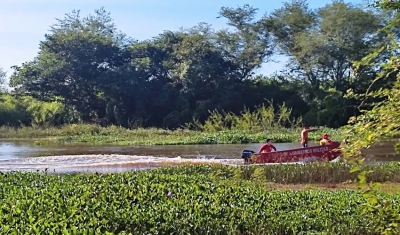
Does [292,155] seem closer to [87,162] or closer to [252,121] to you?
[87,162]

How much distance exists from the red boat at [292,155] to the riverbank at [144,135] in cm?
930

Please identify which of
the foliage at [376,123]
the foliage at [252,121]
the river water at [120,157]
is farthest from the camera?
the foliage at [252,121]

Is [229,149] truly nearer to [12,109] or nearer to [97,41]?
[97,41]

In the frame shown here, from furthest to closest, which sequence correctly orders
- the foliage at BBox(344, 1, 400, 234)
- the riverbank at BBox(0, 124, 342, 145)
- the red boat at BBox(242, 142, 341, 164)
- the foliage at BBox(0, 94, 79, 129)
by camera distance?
the foliage at BBox(0, 94, 79, 129) → the riverbank at BBox(0, 124, 342, 145) → the red boat at BBox(242, 142, 341, 164) → the foliage at BBox(344, 1, 400, 234)

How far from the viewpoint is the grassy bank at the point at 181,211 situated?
23.0 ft

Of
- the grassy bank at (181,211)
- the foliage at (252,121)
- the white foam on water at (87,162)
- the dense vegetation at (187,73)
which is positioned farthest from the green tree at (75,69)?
the grassy bank at (181,211)

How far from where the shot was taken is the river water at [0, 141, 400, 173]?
1958 cm

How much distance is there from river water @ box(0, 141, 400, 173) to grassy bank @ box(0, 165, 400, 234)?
887 cm

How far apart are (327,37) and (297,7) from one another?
6147 mm

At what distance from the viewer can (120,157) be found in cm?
2192

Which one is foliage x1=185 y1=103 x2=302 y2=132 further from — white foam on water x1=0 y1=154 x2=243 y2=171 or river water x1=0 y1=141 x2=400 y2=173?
white foam on water x1=0 y1=154 x2=243 y2=171

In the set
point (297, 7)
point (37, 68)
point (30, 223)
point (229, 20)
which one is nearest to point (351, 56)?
point (297, 7)

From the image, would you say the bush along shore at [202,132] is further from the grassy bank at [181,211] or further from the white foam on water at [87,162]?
the grassy bank at [181,211]

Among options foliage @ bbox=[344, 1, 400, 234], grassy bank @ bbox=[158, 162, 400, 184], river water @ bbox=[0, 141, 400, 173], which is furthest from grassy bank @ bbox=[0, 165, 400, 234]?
river water @ bbox=[0, 141, 400, 173]
